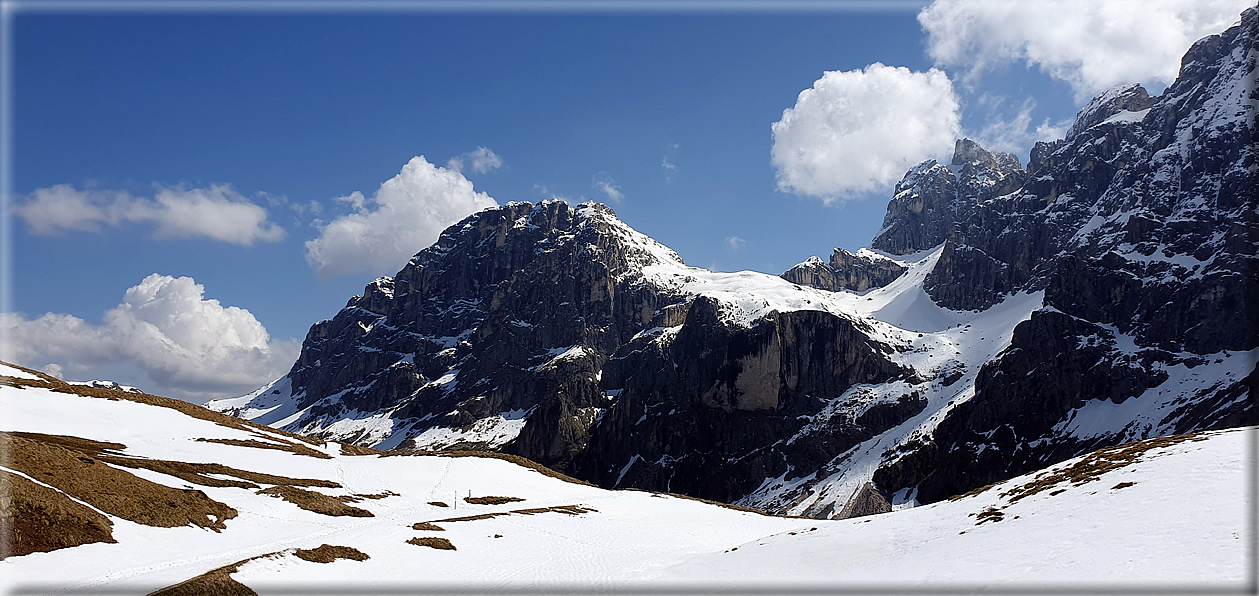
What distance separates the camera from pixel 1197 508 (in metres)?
23.5

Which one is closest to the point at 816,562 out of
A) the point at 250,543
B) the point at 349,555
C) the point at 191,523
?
the point at 349,555

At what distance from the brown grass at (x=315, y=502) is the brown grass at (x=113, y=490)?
786 cm

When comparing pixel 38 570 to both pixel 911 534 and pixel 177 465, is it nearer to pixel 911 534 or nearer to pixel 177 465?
pixel 177 465

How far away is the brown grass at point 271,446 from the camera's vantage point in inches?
2995

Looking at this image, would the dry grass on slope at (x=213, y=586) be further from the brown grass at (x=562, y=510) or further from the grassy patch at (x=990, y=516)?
the grassy patch at (x=990, y=516)

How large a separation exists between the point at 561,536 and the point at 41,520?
2999 centimetres

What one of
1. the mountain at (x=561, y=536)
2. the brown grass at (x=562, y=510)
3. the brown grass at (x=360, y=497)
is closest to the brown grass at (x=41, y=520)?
the mountain at (x=561, y=536)

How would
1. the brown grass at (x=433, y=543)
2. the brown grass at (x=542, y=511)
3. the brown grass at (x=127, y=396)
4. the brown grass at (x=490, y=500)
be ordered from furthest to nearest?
1. the brown grass at (x=127, y=396)
2. the brown grass at (x=490, y=500)
3. the brown grass at (x=542, y=511)
4. the brown grass at (x=433, y=543)

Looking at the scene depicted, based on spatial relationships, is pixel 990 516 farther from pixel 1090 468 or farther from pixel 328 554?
pixel 328 554

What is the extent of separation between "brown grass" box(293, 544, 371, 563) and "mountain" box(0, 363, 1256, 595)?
17 centimetres

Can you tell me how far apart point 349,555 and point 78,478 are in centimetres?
1756

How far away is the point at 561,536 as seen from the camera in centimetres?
4916

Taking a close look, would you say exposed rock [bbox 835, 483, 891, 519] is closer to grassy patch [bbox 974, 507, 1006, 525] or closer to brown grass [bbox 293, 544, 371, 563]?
grassy patch [bbox 974, 507, 1006, 525]

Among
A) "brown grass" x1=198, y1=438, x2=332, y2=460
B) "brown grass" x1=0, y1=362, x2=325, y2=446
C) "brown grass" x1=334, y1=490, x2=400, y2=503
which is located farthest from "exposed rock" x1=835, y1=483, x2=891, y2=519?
"brown grass" x1=0, y1=362, x2=325, y2=446
